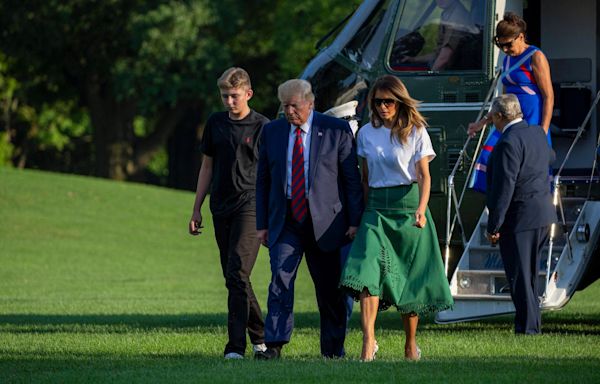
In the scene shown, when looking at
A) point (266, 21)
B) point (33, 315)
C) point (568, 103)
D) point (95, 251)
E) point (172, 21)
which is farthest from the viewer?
point (266, 21)

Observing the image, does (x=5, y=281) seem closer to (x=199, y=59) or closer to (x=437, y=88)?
(x=437, y=88)

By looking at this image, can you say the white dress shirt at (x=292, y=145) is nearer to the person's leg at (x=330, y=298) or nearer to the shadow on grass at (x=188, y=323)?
the person's leg at (x=330, y=298)

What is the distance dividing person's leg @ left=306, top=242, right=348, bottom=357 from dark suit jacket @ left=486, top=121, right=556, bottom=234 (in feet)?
5.57

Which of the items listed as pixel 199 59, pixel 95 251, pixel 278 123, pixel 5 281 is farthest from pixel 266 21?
pixel 278 123

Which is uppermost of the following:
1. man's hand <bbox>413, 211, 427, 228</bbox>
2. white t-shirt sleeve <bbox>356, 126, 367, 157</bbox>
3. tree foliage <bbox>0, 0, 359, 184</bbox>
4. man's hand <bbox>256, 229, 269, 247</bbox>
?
tree foliage <bbox>0, 0, 359, 184</bbox>

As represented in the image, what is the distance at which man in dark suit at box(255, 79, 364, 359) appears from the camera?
8516mm

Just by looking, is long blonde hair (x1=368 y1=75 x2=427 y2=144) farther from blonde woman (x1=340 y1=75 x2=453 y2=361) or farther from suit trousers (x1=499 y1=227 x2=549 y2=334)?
suit trousers (x1=499 y1=227 x2=549 y2=334)

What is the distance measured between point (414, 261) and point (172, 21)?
30200mm

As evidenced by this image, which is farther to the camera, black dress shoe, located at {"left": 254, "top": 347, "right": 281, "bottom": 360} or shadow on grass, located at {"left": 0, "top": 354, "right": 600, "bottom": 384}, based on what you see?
black dress shoe, located at {"left": 254, "top": 347, "right": 281, "bottom": 360}

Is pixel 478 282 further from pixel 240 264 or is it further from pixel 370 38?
pixel 370 38

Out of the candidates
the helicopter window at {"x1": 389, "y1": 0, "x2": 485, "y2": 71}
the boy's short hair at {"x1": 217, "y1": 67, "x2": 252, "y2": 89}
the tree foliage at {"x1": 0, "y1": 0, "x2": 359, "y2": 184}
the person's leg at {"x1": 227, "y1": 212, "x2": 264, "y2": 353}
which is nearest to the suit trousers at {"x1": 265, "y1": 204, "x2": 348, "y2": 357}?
the person's leg at {"x1": 227, "y1": 212, "x2": 264, "y2": 353}

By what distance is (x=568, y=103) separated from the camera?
1247 cm

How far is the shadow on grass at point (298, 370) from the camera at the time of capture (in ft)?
24.7

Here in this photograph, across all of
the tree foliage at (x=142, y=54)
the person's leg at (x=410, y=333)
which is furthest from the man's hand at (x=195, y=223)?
the tree foliage at (x=142, y=54)
